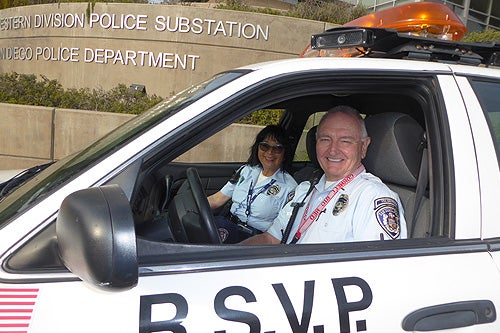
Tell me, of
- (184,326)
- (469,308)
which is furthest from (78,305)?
(469,308)

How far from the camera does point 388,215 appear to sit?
6.28 ft

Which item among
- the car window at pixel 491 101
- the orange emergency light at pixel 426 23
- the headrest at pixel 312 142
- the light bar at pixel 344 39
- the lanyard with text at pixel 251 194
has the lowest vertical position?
the lanyard with text at pixel 251 194

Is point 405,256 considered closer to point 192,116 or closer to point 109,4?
point 192,116

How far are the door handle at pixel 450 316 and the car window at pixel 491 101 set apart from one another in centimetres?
57

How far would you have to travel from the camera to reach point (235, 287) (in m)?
1.37

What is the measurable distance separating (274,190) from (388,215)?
153 centimetres

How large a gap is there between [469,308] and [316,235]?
668mm

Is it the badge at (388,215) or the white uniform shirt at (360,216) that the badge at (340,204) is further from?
the badge at (388,215)

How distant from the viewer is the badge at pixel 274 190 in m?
3.39

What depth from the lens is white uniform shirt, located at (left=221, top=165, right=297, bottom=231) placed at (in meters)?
3.33

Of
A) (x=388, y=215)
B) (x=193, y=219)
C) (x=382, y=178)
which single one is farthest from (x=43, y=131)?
(x=388, y=215)

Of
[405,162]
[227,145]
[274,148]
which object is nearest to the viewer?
[405,162]

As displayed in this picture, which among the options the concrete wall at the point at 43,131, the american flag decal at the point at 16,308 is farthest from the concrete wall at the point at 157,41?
the american flag decal at the point at 16,308

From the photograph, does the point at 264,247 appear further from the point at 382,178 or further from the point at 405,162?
the point at 382,178
